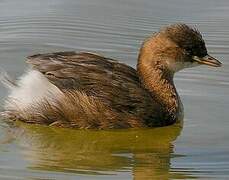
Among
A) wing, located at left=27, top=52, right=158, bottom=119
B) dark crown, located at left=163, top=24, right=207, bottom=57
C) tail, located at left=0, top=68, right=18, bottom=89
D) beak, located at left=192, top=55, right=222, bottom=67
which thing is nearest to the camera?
wing, located at left=27, top=52, right=158, bottom=119

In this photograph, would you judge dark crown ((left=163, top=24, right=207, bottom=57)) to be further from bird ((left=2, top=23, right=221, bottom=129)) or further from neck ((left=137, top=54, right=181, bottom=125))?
neck ((left=137, top=54, right=181, bottom=125))

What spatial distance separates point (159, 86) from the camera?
8188 mm

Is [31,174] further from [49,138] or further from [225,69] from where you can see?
[225,69]

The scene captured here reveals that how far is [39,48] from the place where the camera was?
939 cm

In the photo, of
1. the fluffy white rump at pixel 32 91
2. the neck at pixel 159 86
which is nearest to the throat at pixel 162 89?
the neck at pixel 159 86

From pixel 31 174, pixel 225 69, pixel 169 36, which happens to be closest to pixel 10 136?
pixel 31 174

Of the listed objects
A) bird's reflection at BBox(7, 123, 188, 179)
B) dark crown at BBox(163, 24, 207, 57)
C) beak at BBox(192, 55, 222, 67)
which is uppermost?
dark crown at BBox(163, 24, 207, 57)

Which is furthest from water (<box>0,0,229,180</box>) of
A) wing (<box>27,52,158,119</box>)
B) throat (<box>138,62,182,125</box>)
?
wing (<box>27,52,158,119</box>)

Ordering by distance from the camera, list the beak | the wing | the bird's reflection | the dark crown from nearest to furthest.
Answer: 1. the bird's reflection
2. the wing
3. the dark crown
4. the beak

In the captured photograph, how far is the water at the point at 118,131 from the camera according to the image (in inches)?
267

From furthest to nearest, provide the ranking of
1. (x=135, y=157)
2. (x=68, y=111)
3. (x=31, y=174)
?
(x=68, y=111) < (x=135, y=157) < (x=31, y=174)

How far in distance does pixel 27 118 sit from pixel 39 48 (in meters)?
1.69

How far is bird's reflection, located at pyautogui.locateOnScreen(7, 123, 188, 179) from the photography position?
22.2ft

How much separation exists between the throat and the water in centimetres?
14
